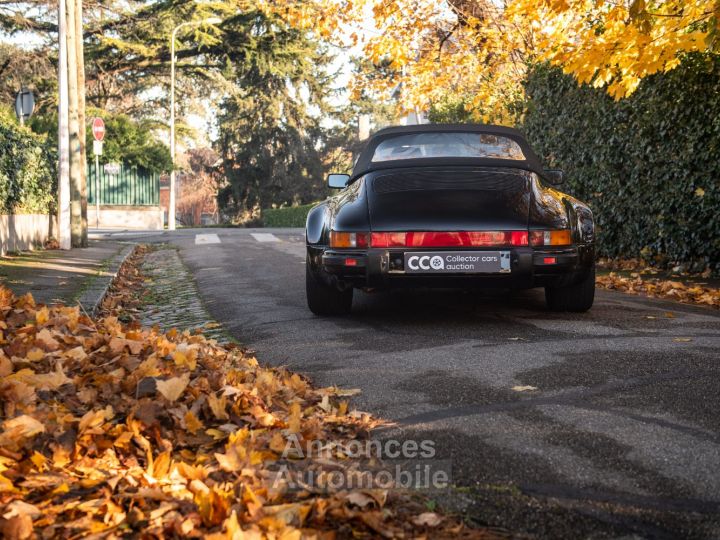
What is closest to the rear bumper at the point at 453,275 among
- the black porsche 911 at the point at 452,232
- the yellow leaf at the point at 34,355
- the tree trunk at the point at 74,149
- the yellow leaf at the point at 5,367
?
the black porsche 911 at the point at 452,232

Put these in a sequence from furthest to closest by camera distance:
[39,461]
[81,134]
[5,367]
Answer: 1. [81,134]
2. [5,367]
3. [39,461]

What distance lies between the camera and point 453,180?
632cm

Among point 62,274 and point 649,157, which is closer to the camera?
point 62,274

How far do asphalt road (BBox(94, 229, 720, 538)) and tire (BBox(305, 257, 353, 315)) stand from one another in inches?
4.3

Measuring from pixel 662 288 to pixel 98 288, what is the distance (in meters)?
5.58

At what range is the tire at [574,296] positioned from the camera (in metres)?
6.65

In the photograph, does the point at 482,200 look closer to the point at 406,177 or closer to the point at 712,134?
the point at 406,177

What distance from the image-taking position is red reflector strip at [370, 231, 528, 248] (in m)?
5.94

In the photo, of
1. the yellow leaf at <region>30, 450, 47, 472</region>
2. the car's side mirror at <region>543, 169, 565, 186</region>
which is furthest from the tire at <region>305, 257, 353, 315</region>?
the yellow leaf at <region>30, 450, 47, 472</region>

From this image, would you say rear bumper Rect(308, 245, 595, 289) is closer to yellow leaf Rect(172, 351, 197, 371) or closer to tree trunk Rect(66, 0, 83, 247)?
yellow leaf Rect(172, 351, 197, 371)

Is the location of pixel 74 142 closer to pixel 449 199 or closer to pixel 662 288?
pixel 662 288

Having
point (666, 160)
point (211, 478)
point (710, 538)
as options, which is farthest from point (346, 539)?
point (666, 160)

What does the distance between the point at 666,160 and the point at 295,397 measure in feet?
25.0

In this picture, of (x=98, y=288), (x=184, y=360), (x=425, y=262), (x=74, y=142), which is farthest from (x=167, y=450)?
(x=74, y=142)
